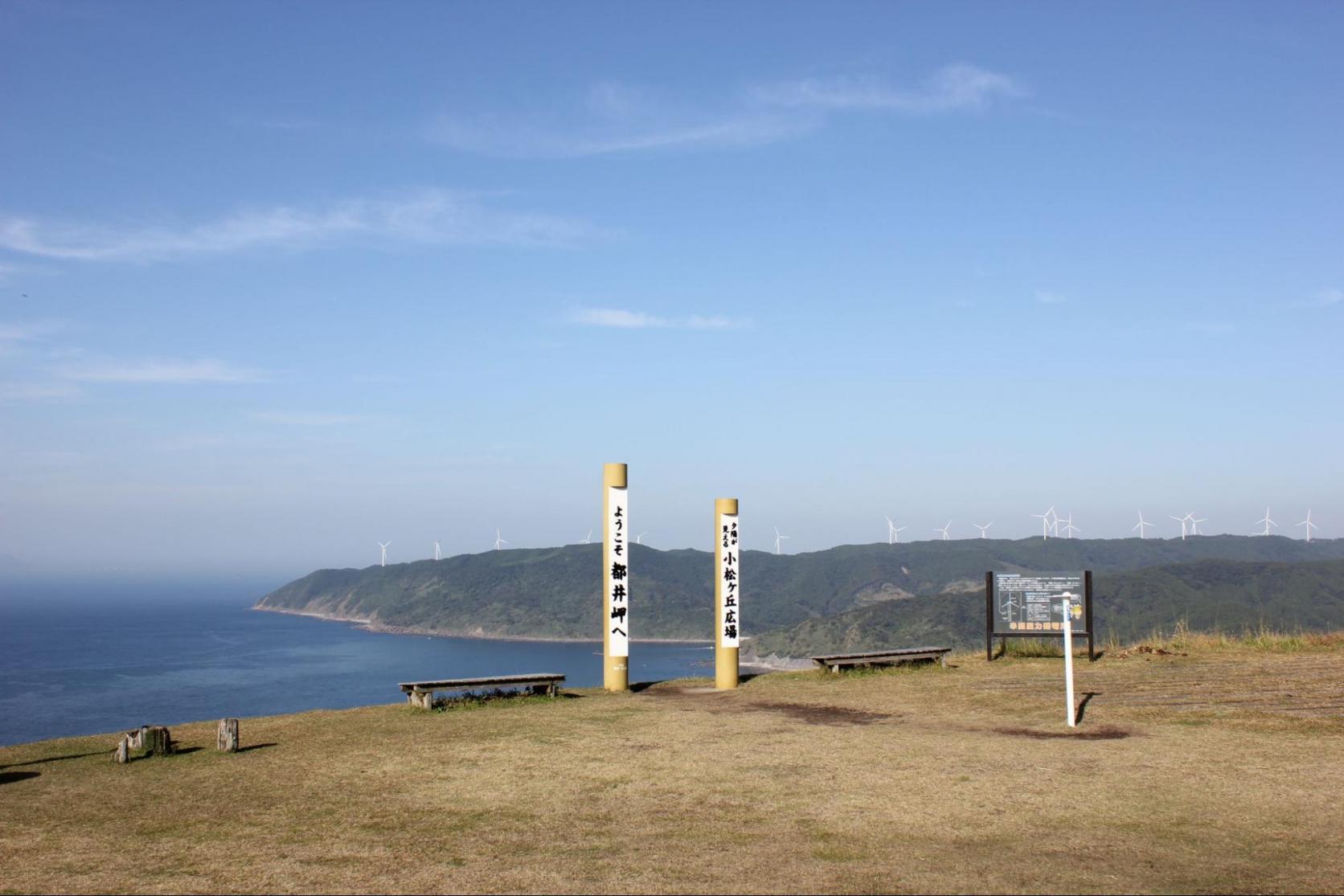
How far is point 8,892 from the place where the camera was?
7887 mm

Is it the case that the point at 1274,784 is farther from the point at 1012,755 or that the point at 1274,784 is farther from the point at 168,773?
the point at 168,773

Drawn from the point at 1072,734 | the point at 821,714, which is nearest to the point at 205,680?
the point at 821,714

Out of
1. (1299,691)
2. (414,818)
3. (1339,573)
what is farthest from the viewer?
(1339,573)

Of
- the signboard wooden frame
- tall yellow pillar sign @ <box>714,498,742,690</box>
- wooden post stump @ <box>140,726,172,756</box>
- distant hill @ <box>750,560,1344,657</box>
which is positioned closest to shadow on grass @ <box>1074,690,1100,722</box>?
the signboard wooden frame

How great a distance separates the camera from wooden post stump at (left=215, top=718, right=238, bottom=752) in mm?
14328

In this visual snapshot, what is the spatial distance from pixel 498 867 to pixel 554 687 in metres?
12.0

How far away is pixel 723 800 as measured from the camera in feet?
35.1

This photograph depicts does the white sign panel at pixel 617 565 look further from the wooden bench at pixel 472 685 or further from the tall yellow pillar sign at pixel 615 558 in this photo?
the wooden bench at pixel 472 685

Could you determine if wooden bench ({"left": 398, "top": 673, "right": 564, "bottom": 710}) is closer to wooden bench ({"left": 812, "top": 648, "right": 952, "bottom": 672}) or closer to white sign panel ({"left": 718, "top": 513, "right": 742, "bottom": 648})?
white sign panel ({"left": 718, "top": 513, "right": 742, "bottom": 648})

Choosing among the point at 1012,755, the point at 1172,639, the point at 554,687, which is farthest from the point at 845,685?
the point at 1172,639

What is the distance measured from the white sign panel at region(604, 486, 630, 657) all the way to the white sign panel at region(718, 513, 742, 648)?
2.23 m

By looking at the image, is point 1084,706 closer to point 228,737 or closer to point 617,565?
point 617,565

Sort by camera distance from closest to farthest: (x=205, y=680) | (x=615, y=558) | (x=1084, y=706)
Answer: (x=1084, y=706), (x=615, y=558), (x=205, y=680)

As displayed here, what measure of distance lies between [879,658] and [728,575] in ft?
13.2
